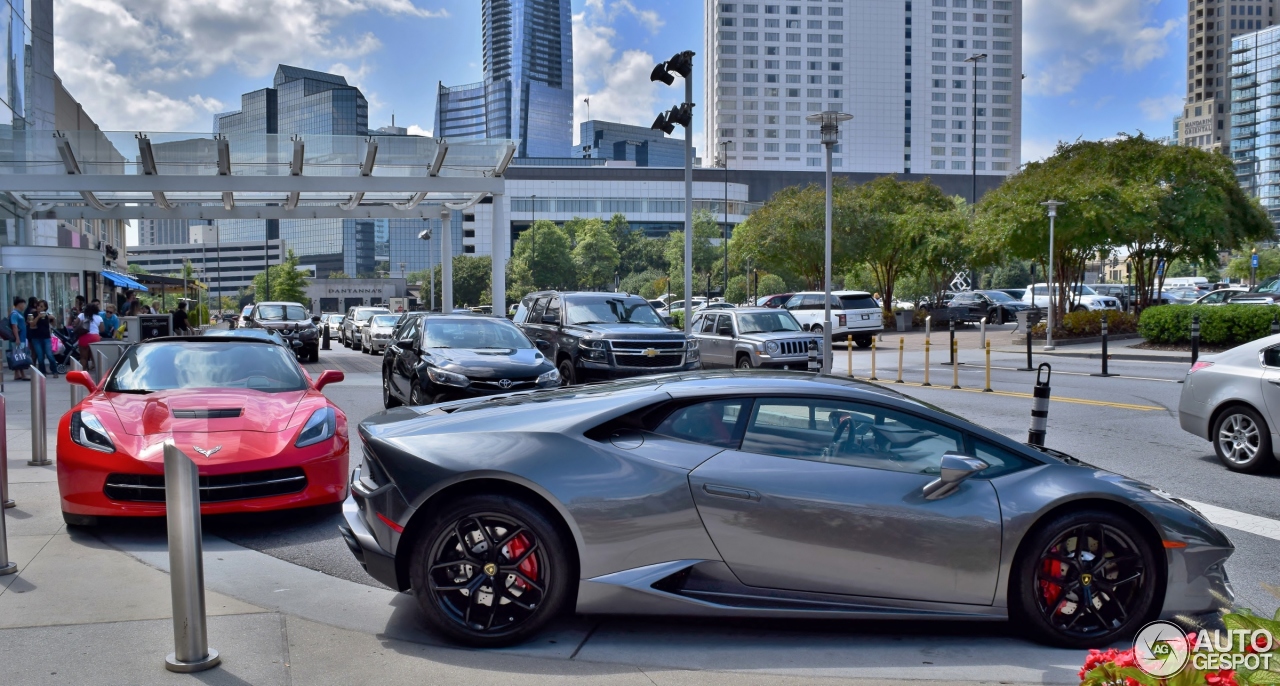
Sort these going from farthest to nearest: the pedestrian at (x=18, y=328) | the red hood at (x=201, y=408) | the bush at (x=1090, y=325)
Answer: the bush at (x=1090, y=325)
the pedestrian at (x=18, y=328)
the red hood at (x=201, y=408)

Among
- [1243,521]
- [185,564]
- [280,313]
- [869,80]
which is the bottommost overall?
[1243,521]

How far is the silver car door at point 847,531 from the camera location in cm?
462

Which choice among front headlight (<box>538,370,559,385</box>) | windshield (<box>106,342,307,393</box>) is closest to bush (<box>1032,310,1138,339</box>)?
front headlight (<box>538,370,559,385</box>)

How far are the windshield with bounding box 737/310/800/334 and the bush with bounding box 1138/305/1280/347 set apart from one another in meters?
10.3

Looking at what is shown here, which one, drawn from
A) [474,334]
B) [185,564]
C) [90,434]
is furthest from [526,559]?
[474,334]

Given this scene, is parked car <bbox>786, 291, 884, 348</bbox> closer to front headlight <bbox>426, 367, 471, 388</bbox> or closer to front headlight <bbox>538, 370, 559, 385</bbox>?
front headlight <bbox>538, 370, 559, 385</bbox>

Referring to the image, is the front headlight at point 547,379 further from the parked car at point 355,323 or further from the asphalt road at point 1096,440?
the parked car at point 355,323

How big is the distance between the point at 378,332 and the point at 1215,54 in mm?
193741

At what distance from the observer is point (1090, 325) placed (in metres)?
32.2

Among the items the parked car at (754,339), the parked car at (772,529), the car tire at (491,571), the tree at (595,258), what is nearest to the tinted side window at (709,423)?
the parked car at (772,529)

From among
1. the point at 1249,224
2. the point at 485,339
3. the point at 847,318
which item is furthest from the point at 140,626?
the point at 1249,224

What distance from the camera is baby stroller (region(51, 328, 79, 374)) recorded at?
76.6ft

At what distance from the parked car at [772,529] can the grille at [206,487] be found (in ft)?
7.43

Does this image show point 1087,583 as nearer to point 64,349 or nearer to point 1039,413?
point 1039,413
